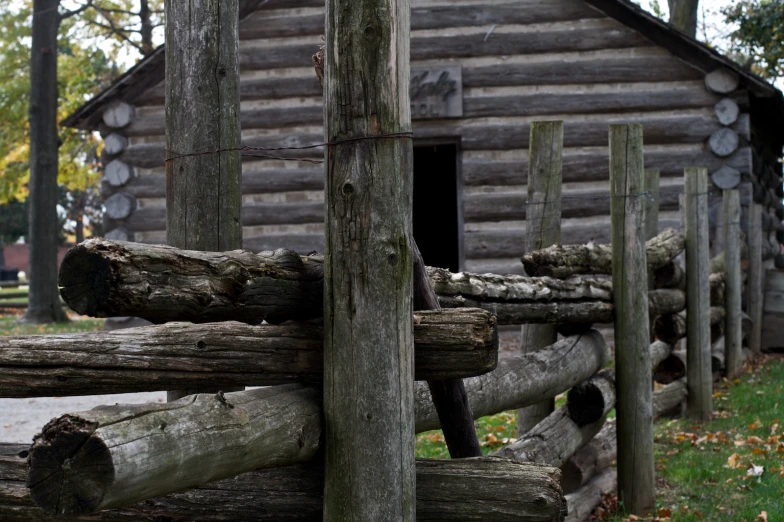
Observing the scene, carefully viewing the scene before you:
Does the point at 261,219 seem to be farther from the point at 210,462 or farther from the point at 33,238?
the point at 210,462

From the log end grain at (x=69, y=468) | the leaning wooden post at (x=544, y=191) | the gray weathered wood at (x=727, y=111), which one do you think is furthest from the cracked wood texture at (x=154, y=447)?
the gray weathered wood at (x=727, y=111)

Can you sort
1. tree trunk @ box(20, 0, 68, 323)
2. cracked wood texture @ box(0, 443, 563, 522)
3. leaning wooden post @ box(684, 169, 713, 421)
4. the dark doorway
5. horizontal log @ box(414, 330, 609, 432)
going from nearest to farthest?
cracked wood texture @ box(0, 443, 563, 522) < horizontal log @ box(414, 330, 609, 432) < leaning wooden post @ box(684, 169, 713, 421) < the dark doorway < tree trunk @ box(20, 0, 68, 323)

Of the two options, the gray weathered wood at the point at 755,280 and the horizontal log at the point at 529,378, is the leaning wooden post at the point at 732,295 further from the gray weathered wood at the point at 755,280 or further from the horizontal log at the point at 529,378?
the horizontal log at the point at 529,378

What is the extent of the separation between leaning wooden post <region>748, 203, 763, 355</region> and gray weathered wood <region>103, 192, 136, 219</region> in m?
7.88

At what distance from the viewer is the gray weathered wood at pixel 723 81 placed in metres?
11.6

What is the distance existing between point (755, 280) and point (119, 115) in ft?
27.8

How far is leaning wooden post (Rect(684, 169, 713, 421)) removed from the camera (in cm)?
834

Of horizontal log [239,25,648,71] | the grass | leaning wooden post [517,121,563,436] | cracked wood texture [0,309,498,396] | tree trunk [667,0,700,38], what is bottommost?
the grass

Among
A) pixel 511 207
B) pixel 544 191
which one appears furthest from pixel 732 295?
pixel 544 191

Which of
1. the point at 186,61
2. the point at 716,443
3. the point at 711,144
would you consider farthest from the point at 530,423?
the point at 711,144

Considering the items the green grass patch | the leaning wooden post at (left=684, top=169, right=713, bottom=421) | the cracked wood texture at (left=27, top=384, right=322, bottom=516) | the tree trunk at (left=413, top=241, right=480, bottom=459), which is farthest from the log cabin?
the cracked wood texture at (left=27, top=384, right=322, bottom=516)

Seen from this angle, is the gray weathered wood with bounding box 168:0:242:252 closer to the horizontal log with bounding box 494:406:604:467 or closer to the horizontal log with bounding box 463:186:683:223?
the horizontal log with bounding box 494:406:604:467

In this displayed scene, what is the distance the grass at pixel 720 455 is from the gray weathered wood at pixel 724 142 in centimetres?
311

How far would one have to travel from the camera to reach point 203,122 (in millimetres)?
4012
